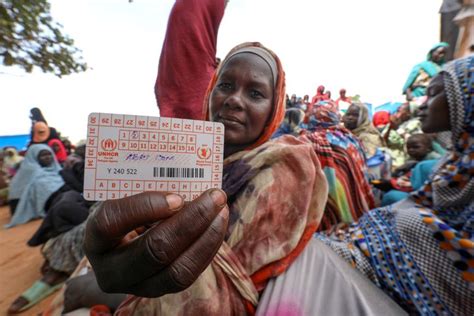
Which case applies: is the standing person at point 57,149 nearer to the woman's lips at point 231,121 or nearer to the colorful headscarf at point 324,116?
the colorful headscarf at point 324,116

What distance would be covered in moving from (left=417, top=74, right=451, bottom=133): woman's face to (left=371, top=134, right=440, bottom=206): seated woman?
98 cm

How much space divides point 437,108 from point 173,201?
54.5 inches

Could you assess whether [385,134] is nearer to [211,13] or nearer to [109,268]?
[211,13]

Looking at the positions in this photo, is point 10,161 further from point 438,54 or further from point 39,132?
point 438,54

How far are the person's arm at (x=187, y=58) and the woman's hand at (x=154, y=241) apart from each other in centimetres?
A: 128

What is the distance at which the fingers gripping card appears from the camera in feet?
1.96

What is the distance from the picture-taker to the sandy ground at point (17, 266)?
2.82 m

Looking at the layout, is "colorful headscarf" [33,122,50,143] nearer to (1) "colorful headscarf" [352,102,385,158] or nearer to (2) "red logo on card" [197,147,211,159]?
(1) "colorful headscarf" [352,102,385,158]

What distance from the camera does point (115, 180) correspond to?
0.61 meters

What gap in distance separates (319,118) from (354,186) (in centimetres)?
94

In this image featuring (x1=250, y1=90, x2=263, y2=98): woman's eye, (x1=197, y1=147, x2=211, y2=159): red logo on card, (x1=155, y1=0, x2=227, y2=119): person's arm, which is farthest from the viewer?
(x1=155, y1=0, x2=227, y2=119): person's arm

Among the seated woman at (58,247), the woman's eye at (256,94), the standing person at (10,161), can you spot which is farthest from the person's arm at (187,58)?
the standing person at (10,161)

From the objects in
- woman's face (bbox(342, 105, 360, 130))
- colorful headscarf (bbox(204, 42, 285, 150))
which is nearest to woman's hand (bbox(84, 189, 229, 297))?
colorful headscarf (bbox(204, 42, 285, 150))

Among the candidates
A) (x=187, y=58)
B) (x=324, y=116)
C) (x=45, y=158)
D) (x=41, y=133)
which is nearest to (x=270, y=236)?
(x=187, y=58)
